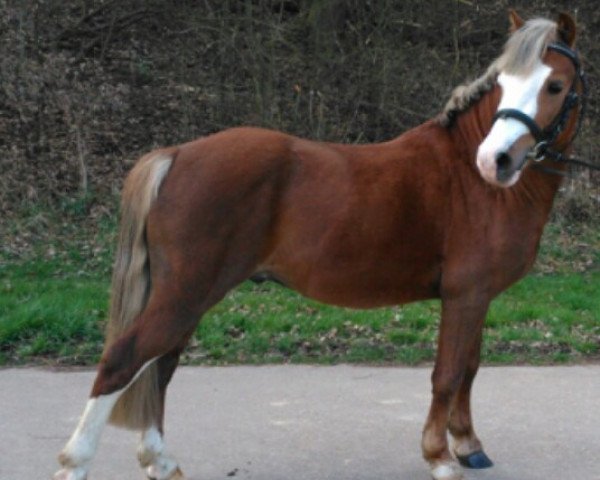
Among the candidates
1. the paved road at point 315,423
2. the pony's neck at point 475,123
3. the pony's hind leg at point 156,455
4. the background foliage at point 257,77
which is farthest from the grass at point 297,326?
the background foliage at point 257,77

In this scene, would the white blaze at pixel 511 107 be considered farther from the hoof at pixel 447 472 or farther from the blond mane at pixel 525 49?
the hoof at pixel 447 472

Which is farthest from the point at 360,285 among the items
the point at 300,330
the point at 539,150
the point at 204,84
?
the point at 204,84

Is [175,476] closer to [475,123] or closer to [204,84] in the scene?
[475,123]

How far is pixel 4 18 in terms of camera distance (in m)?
11.7

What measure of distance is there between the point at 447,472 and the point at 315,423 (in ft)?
3.50

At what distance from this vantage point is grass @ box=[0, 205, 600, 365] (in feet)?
21.6

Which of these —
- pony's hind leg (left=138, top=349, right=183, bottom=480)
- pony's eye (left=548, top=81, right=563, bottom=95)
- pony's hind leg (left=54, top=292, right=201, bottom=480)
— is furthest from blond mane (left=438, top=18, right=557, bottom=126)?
pony's hind leg (left=138, top=349, right=183, bottom=480)

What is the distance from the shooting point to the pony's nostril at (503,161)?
4197 millimetres

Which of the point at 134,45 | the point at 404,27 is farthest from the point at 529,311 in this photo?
the point at 134,45

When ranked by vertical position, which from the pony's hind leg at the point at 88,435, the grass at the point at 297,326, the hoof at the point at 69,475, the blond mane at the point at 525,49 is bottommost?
the grass at the point at 297,326

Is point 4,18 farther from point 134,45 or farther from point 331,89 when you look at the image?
point 331,89

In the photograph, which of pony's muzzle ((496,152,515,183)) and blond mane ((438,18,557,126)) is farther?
blond mane ((438,18,557,126))

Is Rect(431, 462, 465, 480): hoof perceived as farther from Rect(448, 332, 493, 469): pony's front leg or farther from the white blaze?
the white blaze

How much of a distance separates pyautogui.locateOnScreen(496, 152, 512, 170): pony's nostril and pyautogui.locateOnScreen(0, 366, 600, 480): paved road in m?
1.56
